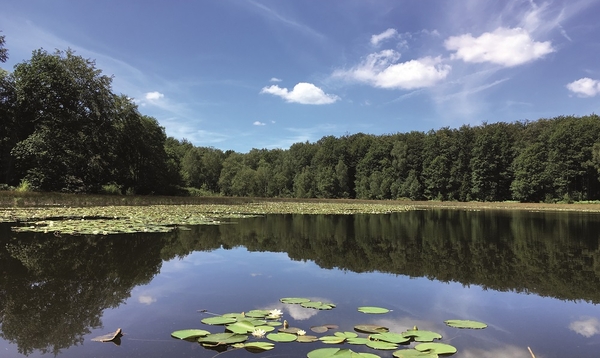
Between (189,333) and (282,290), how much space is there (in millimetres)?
2239

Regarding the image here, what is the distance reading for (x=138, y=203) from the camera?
93.8 ft

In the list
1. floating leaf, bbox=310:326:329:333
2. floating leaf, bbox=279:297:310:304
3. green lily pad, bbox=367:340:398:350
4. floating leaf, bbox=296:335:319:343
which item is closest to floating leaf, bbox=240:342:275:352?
floating leaf, bbox=296:335:319:343

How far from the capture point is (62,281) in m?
5.79

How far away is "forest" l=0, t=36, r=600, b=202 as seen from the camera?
92.4 feet

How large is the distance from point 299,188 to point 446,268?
68739mm

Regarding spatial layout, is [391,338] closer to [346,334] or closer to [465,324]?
[346,334]

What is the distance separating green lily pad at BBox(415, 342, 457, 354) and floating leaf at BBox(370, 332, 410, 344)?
0.52ft

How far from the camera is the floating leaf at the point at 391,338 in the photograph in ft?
11.9

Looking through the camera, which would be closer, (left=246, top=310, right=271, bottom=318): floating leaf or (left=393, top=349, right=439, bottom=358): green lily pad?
(left=393, top=349, right=439, bottom=358): green lily pad

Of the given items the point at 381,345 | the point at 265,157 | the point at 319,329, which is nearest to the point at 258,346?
the point at 319,329

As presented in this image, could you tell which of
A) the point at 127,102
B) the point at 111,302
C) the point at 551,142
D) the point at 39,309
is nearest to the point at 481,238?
the point at 111,302

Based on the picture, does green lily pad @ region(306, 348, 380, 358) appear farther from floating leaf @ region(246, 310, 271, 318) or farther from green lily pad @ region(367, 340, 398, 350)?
floating leaf @ region(246, 310, 271, 318)

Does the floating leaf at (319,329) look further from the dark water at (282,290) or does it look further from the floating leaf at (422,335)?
the floating leaf at (422,335)

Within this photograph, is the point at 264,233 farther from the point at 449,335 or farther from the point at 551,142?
the point at 551,142
